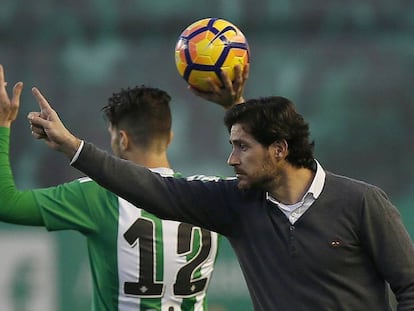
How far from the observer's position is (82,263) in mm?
8688

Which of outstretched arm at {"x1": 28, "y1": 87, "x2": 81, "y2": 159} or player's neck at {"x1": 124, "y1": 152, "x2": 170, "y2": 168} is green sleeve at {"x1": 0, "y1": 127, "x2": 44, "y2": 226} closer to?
player's neck at {"x1": 124, "y1": 152, "x2": 170, "y2": 168}

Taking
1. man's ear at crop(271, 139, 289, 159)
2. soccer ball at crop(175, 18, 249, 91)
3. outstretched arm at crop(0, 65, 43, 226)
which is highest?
soccer ball at crop(175, 18, 249, 91)

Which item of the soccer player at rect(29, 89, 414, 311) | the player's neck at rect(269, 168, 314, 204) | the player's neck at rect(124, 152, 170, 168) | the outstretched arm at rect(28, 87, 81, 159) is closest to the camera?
the outstretched arm at rect(28, 87, 81, 159)

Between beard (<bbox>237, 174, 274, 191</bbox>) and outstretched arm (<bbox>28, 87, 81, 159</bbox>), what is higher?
outstretched arm (<bbox>28, 87, 81, 159</bbox>)

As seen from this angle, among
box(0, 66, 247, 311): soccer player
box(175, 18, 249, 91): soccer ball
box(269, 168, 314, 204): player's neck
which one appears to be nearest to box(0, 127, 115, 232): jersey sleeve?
box(0, 66, 247, 311): soccer player

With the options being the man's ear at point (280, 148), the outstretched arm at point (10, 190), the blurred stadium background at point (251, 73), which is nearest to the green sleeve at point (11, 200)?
the outstretched arm at point (10, 190)

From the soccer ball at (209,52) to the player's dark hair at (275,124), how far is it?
1.98ft

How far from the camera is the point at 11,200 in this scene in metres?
4.68

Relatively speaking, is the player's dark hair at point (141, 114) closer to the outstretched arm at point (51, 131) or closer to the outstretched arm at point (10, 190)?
the outstretched arm at point (10, 190)

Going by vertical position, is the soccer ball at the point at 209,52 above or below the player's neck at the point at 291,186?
above

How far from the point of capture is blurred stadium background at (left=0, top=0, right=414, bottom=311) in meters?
9.64

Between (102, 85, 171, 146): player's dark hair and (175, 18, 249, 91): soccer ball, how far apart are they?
250 mm

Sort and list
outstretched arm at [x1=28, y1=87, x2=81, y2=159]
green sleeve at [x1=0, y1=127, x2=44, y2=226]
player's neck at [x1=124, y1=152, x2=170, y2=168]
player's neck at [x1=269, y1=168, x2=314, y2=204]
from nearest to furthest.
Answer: outstretched arm at [x1=28, y1=87, x2=81, y2=159] < player's neck at [x1=269, y1=168, x2=314, y2=204] < green sleeve at [x1=0, y1=127, x2=44, y2=226] < player's neck at [x1=124, y1=152, x2=170, y2=168]

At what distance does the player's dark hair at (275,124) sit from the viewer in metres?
4.12
